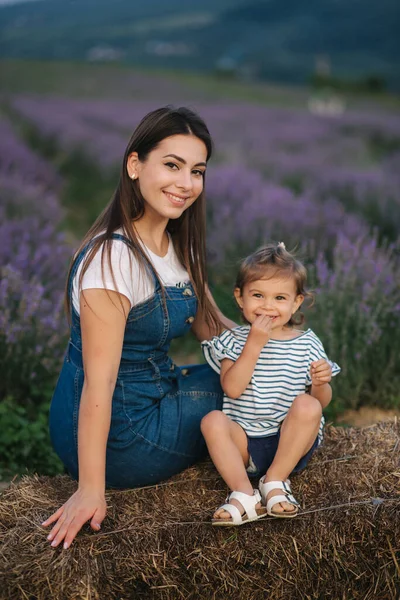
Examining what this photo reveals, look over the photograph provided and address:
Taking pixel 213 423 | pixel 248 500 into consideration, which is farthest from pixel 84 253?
pixel 248 500

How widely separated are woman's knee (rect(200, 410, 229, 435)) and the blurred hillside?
217 feet

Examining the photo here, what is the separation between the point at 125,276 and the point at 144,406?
453mm

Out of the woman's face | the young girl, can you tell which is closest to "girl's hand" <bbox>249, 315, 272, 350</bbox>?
the young girl

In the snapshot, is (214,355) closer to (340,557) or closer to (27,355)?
(340,557)

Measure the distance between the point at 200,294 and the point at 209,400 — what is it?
38 centimetres

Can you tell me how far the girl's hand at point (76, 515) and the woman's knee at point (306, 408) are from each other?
637 millimetres

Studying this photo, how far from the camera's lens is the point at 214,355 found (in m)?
2.57

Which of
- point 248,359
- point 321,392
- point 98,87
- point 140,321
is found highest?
point 98,87

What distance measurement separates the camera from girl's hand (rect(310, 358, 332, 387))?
94.3 inches

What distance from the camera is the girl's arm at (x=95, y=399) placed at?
7.10ft

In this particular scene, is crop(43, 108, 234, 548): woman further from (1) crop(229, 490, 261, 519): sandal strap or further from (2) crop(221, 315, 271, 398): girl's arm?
(1) crop(229, 490, 261, 519): sandal strap

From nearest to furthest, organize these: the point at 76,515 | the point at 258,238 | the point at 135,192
→ the point at 76,515 < the point at 135,192 < the point at 258,238

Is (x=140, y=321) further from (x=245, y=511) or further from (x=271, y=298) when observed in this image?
(x=245, y=511)

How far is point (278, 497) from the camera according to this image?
88.0 inches
